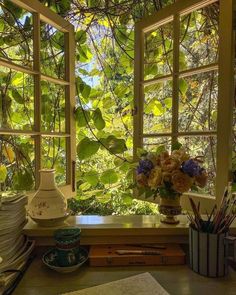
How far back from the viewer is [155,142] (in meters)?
1.58

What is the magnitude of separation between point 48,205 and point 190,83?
0.94 metres

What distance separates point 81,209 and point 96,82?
1.16 meters

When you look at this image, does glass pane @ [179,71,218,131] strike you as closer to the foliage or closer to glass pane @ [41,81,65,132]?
the foliage

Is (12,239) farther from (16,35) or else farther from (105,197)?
(105,197)

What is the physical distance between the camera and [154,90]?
160 centimetres

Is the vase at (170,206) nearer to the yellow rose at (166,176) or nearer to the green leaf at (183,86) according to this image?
the yellow rose at (166,176)

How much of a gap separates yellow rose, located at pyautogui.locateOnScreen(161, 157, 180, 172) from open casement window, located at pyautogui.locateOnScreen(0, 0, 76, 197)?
27.6 inches

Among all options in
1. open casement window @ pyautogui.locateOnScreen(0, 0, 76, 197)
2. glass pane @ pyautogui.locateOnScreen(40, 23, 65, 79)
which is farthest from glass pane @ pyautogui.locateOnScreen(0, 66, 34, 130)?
glass pane @ pyautogui.locateOnScreen(40, 23, 65, 79)

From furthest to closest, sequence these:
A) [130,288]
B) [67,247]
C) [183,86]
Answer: [183,86] → [67,247] → [130,288]

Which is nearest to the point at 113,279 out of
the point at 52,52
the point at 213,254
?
the point at 213,254

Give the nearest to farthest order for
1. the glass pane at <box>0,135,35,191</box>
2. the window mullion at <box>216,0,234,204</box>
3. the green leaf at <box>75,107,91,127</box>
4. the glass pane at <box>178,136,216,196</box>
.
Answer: the window mullion at <box>216,0,234,204</box>, the glass pane at <box>178,136,216,196</box>, the glass pane at <box>0,135,35,191</box>, the green leaf at <box>75,107,91,127</box>

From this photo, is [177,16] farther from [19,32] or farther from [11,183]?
[11,183]

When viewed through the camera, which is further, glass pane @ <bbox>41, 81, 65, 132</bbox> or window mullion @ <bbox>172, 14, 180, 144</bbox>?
glass pane @ <bbox>41, 81, 65, 132</bbox>

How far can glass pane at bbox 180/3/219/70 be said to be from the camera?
1.34 m
